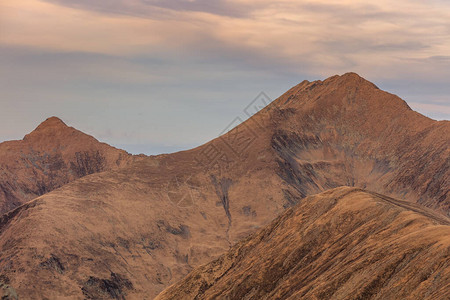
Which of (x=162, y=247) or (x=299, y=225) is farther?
(x=162, y=247)

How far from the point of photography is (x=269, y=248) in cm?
9238

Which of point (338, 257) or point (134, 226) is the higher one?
point (134, 226)

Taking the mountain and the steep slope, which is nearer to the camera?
the steep slope

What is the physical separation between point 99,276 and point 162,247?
24.6 m

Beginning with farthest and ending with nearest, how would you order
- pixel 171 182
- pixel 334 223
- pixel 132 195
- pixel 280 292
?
1. pixel 171 182
2. pixel 132 195
3. pixel 334 223
4. pixel 280 292

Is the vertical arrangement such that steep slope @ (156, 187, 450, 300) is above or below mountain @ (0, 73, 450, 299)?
below

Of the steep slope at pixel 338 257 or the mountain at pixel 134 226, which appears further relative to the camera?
the mountain at pixel 134 226

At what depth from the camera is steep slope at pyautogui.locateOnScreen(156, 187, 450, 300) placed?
66875 mm

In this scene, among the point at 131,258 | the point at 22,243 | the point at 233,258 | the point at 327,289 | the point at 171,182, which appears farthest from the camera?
the point at 171,182

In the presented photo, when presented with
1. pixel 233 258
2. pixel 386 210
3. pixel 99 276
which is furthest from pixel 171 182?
pixel 386 210

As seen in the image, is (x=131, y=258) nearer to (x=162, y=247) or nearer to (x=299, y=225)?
(x=162, y=247)

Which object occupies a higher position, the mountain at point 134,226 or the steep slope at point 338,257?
the mountain at point 134,226

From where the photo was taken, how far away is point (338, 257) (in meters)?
80.4

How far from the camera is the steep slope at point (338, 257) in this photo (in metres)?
66.9
